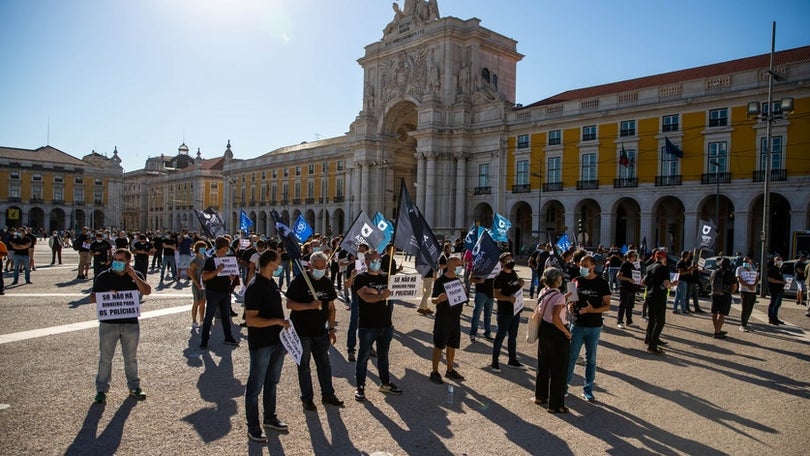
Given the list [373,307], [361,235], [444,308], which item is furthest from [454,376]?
[361,235]

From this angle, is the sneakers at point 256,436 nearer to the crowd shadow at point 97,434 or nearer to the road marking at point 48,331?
the crowd shadow at point 97,434

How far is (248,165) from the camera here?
75.7 meters

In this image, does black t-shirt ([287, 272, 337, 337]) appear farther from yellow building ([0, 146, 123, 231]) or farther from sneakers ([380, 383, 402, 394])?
yellow building ([0, 146, 123, 231])

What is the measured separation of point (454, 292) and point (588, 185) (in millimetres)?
33642

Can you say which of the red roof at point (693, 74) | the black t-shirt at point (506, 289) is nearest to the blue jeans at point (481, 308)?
the black t-shirt at point (506, 289)

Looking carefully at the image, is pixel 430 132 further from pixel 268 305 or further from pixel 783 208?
pixel 268 305

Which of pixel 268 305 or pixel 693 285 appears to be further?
pixel 693 285

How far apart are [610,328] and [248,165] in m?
69.0

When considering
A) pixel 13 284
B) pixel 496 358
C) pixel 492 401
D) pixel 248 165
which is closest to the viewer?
pixel 492 401

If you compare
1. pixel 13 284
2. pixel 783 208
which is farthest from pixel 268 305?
pixel 783 208

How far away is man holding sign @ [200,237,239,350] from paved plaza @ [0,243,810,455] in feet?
1.18

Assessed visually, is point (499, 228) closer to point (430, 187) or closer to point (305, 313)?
point (305, 313)

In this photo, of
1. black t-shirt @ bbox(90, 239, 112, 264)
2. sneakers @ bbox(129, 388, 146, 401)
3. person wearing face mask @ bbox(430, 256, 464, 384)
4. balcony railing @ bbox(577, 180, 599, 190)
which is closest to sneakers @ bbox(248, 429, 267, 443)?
sneakers @ bbox(129, 388, 146, 401)

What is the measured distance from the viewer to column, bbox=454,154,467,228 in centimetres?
4678
